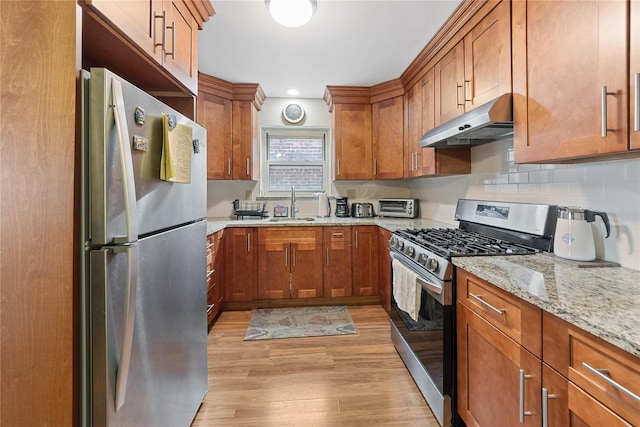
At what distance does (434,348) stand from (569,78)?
136 cm

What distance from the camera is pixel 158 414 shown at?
1164 mm

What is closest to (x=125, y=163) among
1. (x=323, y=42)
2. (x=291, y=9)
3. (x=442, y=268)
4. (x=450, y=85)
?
(x=442, y=268)

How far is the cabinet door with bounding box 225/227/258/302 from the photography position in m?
3.02

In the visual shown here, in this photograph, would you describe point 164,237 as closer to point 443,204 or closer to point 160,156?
point 160,156

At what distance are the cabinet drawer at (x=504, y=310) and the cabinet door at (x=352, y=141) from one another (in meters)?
2.20

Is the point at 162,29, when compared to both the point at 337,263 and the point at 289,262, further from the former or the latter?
the point at 337,263

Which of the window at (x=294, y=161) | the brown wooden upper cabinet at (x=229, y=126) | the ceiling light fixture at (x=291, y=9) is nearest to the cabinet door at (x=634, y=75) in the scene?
the ceiling light fixture at (x=291, y=9)

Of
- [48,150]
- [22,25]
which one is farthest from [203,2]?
[48,150]

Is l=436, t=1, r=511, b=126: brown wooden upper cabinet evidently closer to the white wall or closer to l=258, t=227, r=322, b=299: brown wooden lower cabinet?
the white wall

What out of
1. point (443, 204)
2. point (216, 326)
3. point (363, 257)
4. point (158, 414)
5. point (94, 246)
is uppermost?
point (443, 204)

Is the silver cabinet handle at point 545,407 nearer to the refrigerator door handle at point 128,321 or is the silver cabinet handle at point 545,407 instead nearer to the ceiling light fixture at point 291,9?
the refrigerator door handle at point 128,321

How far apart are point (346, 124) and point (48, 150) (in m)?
2.93

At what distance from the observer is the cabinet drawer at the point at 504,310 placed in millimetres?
946

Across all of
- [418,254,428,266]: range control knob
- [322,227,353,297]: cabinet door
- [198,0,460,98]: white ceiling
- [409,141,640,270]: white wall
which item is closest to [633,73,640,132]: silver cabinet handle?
[409,141,640,270]: white wall
